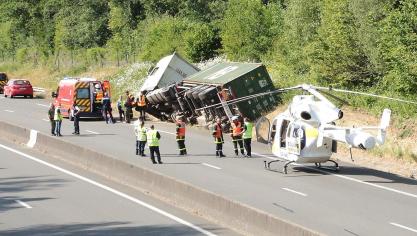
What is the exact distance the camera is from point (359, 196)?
2200 centimetres

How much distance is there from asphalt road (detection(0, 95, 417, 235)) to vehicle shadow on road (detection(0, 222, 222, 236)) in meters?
2.55

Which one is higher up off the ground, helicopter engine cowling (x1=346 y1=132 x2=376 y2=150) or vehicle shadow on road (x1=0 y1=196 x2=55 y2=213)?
helicopter engine cowling (x1=346 y1=132 x2=376 y2=150)

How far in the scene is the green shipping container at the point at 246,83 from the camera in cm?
3528

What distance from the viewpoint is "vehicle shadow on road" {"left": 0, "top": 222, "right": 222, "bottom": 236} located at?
17.4 m

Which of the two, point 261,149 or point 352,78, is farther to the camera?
point 352,78

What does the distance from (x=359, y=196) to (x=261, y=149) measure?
978 cm

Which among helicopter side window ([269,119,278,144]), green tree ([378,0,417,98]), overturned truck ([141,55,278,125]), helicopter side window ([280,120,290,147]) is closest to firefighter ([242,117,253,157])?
helicopter side window ([269,119,278,144])

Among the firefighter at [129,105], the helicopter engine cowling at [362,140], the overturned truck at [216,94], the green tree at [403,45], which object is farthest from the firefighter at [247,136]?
the firefighter at [129,105]

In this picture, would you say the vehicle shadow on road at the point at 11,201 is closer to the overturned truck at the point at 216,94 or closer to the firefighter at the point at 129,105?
the overturned truck at the point at 216,94

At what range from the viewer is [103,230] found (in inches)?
697

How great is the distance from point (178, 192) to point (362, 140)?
223 inches

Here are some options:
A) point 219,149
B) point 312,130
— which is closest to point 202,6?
point 219,149

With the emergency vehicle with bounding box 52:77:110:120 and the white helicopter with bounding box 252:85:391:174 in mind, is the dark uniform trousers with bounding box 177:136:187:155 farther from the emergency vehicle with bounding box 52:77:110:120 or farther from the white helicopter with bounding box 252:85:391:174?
the emergency vehicle with bounding box 52:77:110:120

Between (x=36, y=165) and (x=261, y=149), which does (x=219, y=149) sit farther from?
(x=36, y=165)
